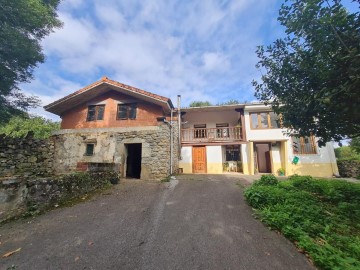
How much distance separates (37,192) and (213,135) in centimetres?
1330

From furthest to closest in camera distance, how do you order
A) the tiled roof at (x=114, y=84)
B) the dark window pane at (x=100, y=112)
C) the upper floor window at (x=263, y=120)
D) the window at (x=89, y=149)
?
the upper floor window at (x=263, y=120) → the dark window pane at (x=100, y=112) → the window at (x=89, y=149) → the tiled roof at (x=114, y=84)

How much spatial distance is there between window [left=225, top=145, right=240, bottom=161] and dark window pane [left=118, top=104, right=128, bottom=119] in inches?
375

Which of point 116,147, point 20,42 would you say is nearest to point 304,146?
point 116,147

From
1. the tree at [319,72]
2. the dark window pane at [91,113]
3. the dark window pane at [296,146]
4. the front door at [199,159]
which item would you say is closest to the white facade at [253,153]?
the front door at [199,159]

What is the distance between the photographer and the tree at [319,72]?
13.3ft

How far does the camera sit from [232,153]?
16.3 meters

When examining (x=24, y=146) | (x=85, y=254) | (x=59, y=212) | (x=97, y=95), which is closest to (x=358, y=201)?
(x=85, y=254)

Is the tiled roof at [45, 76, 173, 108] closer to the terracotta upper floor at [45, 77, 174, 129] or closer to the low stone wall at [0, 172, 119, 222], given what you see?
the terracotta upper floor at [45, 77, 174, 129]

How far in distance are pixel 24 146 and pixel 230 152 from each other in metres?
14.6

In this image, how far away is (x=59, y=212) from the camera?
5090 millimetres

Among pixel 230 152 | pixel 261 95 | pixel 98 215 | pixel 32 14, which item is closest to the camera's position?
pixel 98 215

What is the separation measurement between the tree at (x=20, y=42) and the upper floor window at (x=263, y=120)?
17.4m

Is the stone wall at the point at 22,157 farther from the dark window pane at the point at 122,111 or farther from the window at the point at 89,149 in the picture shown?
the dark window pane at the point at 122,111

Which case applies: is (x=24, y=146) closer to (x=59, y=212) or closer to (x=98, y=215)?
(x=59, y=212)
